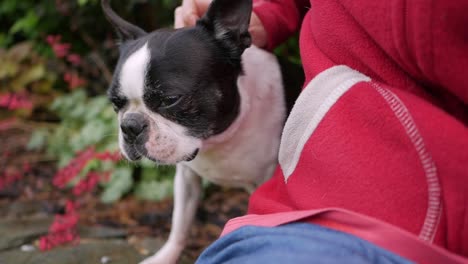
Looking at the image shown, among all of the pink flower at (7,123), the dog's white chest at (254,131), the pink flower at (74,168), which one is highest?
the dog's white chest at (254,131)

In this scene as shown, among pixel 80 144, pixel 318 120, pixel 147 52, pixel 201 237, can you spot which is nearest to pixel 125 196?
pixel 80 144

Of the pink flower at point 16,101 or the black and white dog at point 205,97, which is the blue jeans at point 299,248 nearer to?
the black and white dog at point 205,97

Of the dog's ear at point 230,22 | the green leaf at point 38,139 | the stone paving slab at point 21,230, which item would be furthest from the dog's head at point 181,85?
the green leaf at point 38,139

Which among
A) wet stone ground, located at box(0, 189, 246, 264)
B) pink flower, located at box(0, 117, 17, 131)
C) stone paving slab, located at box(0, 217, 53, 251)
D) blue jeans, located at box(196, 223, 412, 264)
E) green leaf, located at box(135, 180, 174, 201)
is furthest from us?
pink flower, located at box(0, 117, 17, 131)

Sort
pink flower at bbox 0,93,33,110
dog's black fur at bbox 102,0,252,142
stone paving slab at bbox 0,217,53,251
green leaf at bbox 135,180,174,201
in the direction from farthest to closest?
1. pink flower at bbox 0,93,33,110
2. green leaf at bbox 135,180,174,201
3. stone paving slab at bbox 0,217,53,251
4. dog's black fur at bbox 102,0,252,142

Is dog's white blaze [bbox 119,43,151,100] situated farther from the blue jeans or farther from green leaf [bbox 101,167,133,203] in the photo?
green leaf [bbox 101,167,133,203]

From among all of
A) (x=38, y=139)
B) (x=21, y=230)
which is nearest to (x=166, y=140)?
(x=21, y=230)

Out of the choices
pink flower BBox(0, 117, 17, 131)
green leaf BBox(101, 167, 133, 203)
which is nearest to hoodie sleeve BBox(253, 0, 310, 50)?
green leaf BBox(101, 167, 133, 203)

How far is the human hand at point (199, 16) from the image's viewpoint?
1.60 meters

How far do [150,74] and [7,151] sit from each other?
2.63 meters

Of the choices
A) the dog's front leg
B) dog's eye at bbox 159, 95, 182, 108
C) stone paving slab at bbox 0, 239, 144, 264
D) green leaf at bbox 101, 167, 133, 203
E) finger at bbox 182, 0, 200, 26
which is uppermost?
finger at bbox 182, 0, 200, 26

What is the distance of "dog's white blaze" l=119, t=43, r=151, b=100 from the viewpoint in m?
1.36

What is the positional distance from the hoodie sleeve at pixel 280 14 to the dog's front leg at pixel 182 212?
538 millimetres

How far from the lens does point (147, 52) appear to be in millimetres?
1367
